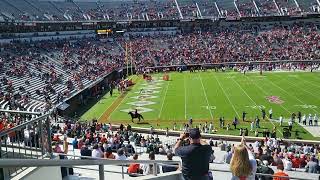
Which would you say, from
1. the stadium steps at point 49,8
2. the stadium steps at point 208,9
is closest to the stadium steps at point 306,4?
the stadium steps at point 208,9

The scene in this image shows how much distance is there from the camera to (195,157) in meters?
5.13

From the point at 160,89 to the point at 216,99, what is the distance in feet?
25.7

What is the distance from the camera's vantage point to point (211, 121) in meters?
30.5

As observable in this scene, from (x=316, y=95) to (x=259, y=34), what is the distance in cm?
3599

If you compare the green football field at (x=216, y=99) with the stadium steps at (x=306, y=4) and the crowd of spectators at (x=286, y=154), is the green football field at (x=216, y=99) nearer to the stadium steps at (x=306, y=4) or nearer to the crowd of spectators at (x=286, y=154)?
the crowd of spectators at (x=286, y=154)

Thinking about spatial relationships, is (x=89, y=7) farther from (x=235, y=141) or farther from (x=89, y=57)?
(x=235, y=141)

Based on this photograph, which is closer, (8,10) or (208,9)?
(8,10)

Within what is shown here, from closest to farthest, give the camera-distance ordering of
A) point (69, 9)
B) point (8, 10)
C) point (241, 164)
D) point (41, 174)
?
point (241, 164), point (41, 174), point (8, 10), point (69, 9)

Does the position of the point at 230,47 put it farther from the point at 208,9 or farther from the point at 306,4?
the point at 306,4

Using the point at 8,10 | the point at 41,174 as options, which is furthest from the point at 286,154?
the point at 8,10

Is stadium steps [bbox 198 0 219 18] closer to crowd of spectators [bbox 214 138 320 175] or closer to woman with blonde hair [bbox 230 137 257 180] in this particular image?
crowd of spectators [bbox 214 138 320 175]

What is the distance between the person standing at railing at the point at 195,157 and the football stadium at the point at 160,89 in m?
0.01

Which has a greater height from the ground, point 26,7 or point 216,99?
point 26,7

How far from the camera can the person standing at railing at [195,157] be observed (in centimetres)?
509
